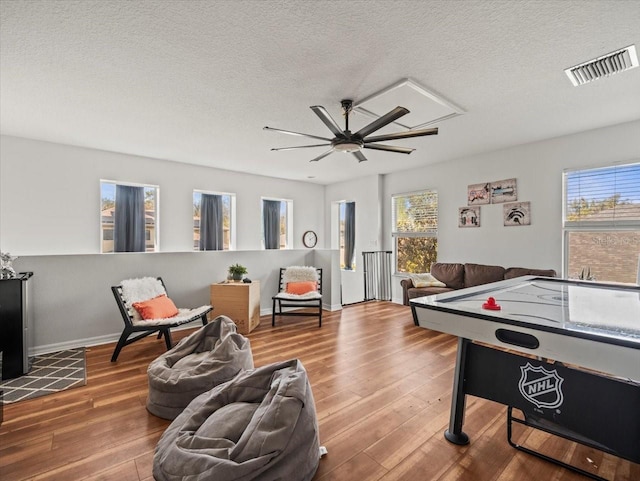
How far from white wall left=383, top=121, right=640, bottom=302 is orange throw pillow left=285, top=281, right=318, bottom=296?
2389 mm

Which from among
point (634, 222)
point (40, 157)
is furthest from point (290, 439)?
point (40, 157)

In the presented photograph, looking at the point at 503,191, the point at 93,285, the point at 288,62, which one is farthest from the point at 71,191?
the point at 503,191

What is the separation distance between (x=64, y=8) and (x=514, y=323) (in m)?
3.01

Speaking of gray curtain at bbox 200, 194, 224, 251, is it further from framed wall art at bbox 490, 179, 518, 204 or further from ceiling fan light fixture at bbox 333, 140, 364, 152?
framed wall art at bbox 490, 179, 518, 204

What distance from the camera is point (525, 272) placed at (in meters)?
4.11

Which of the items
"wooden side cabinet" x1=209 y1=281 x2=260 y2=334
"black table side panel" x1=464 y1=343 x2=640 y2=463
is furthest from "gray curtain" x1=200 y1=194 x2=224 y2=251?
"black table side panel" x1=464 y1=343 x2=640 y2=463

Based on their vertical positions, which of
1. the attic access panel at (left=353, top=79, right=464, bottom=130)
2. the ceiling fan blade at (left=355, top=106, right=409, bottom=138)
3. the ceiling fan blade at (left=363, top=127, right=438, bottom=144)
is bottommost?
the ceiling fan blade at (left=363, top=127, right=438, bottom=144)

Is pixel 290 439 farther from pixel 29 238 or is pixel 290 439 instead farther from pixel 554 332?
pixel 29 238

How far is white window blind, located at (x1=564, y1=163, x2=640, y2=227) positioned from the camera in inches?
141

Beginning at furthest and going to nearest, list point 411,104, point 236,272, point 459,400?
point 236,272, point 411,104, point 459,400

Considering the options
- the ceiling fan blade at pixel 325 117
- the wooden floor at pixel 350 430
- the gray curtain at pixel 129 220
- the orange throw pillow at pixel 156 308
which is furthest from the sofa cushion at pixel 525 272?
the gray curtain at pixel 129 220

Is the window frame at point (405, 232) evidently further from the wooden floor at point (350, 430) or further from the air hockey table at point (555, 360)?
the air hockey table at point (555, 360)

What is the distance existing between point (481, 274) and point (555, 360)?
11.0 ft

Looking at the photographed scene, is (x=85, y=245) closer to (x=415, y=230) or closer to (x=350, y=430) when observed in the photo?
(x=350, y=430)
